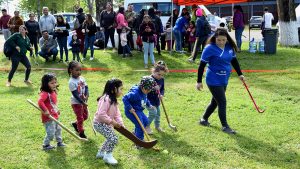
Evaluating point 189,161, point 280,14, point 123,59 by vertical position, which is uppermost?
point 280,14

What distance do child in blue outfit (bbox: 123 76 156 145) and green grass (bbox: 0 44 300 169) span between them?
1.47 ft

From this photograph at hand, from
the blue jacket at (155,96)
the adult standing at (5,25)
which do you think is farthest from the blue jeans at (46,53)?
the blue jacket at (155,96)

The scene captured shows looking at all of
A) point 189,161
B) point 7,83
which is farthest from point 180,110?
point 7,83

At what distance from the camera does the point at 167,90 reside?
33.6 ft

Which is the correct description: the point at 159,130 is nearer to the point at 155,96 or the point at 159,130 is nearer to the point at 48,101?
the point at 155,96

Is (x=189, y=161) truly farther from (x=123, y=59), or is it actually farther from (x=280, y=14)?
(x=280, y=14)

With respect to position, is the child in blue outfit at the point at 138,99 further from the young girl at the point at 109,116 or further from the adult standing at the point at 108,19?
the adult standing at the point at 108,19

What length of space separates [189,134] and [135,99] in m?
1.38

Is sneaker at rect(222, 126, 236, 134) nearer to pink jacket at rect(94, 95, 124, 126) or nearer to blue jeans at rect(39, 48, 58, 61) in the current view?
pink jacket at rect(94, 95, 124, 126)

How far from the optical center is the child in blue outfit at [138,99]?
18.4ft

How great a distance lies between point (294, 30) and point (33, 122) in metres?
14.1

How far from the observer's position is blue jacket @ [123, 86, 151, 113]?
5668mm

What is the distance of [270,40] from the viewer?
1549 centimetres

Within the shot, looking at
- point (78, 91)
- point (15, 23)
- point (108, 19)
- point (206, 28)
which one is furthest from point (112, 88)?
point (15, 23)
